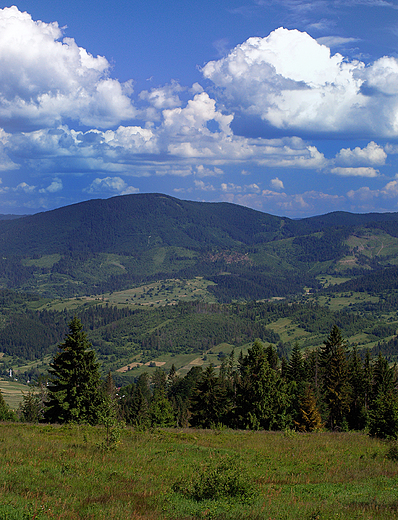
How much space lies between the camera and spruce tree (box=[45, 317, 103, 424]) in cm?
4506

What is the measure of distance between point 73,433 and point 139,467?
11.2 metres

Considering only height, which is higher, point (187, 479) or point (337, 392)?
point (187, 479)

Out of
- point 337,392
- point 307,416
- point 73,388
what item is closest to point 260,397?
point 307,416

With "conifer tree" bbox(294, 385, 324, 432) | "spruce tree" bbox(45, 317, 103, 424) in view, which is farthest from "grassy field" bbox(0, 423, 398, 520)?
"conifer tree" bbox(294, 385, 324, 432)

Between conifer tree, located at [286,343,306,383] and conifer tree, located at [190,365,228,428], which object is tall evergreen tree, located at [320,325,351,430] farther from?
conifer tree, located at [190,365,228,428]

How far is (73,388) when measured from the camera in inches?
1778

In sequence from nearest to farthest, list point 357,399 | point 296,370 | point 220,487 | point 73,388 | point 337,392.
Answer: point 220,487 < point 73,388 < point 337,392 < point 357,399 < point 296,370

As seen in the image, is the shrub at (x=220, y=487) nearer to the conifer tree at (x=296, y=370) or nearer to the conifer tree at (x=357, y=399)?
the conifer tree at (x=357, y=399)

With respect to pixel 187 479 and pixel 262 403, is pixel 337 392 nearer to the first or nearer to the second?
pixel 262 403

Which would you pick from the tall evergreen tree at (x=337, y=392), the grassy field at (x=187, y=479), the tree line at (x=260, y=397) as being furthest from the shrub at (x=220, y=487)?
the tall evergreen tree at (x=337, y=392)

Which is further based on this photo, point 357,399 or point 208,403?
point 357,399

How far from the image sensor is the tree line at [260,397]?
4478 centimetres

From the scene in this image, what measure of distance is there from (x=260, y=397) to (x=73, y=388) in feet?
71.7

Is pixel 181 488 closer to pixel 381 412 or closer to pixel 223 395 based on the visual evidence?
pixel 381 412
